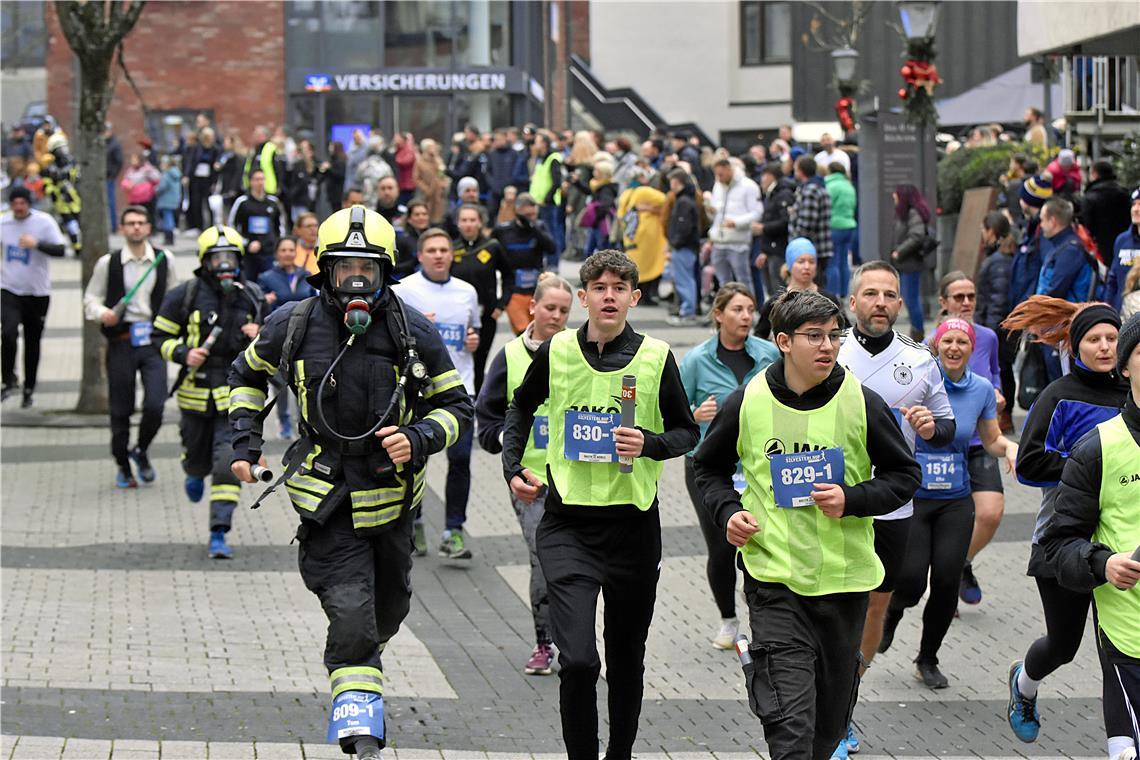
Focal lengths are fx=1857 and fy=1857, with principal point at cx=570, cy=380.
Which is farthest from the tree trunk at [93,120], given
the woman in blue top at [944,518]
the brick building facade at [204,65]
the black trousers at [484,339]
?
the brick building facade at [204,65]

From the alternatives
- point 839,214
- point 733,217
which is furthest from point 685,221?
point 839,214

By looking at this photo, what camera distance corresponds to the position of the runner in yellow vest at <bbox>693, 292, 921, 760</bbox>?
5.93 meters

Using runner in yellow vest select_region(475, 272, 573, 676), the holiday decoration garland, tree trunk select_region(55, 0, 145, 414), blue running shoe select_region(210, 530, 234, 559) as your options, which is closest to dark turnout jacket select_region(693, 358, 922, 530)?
runner in yellow vest select_region(475, 272, 573, 676)

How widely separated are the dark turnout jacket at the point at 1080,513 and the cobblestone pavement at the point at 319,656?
1994 mm

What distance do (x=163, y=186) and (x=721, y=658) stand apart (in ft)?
87.2

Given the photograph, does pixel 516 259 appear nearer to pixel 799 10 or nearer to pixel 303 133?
pixel 303 133

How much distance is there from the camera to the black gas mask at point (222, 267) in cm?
1146

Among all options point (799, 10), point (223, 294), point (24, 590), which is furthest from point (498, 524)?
point (799, 10)

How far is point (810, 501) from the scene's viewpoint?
5.96 meters

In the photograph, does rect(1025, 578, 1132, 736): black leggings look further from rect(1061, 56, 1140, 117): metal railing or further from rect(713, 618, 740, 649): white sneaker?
rect(1061, 56, 1140, 117): metal railing

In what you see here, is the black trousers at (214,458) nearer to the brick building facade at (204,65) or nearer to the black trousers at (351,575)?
the black trousers at (351,575)

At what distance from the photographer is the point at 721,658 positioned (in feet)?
29.5

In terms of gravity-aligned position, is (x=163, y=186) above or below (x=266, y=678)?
above

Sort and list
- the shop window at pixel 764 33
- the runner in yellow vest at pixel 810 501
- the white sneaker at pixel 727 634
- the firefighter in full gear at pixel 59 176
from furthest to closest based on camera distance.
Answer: the shop window at pixel 764 33, the firefighter in full gear at pixel 59 176, the white sneaker at pixel 727 634, the runner in yellow vest at pixel 810 501
